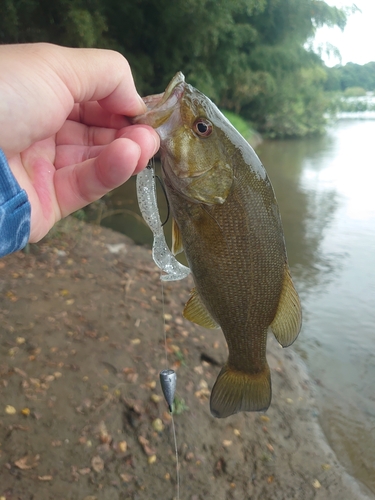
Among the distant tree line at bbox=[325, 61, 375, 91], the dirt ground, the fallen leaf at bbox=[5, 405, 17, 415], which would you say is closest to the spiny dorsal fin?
the dirt ground

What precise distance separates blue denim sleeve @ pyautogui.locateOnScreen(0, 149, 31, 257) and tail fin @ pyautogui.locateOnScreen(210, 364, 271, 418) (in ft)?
3.55

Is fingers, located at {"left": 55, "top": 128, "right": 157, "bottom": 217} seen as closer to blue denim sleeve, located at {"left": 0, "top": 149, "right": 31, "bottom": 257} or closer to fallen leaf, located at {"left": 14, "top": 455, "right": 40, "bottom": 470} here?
blue denim sleeve, located at {"left": 0, "top": 149, "right": 31, "bottom": 257}

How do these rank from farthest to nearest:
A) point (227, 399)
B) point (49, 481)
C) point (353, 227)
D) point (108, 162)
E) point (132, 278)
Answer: point (353, 227) → point (132, 278) → point (49, 481) → point (227, 399) → point (108, 162)

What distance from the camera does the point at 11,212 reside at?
4.43ft

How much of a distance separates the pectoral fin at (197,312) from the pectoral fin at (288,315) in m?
0.29

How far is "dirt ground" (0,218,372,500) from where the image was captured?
2.66 metres

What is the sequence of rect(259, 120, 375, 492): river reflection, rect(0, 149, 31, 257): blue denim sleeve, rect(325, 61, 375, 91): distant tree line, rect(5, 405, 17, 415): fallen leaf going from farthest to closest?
rect(325, 61, 375, 91): distant tree line → rect(259, 120, 375, 492): river reflection → rect(5, 405, 17, 415): fallen leaf → rect(0, 149, 31, 257): blue denim sleeve

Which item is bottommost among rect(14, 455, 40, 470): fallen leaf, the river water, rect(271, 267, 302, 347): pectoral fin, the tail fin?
the river water

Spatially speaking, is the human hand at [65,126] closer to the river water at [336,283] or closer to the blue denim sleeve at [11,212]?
the blue denim sleeve at [11,212]

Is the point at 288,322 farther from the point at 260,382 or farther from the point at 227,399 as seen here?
the point at 227,399

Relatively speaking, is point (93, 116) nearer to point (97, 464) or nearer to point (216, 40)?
point (97, 464)

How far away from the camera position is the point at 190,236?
1700 mm

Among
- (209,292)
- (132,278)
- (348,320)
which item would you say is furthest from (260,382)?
(348,320)

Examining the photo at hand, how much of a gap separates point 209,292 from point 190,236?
27 centimetres
